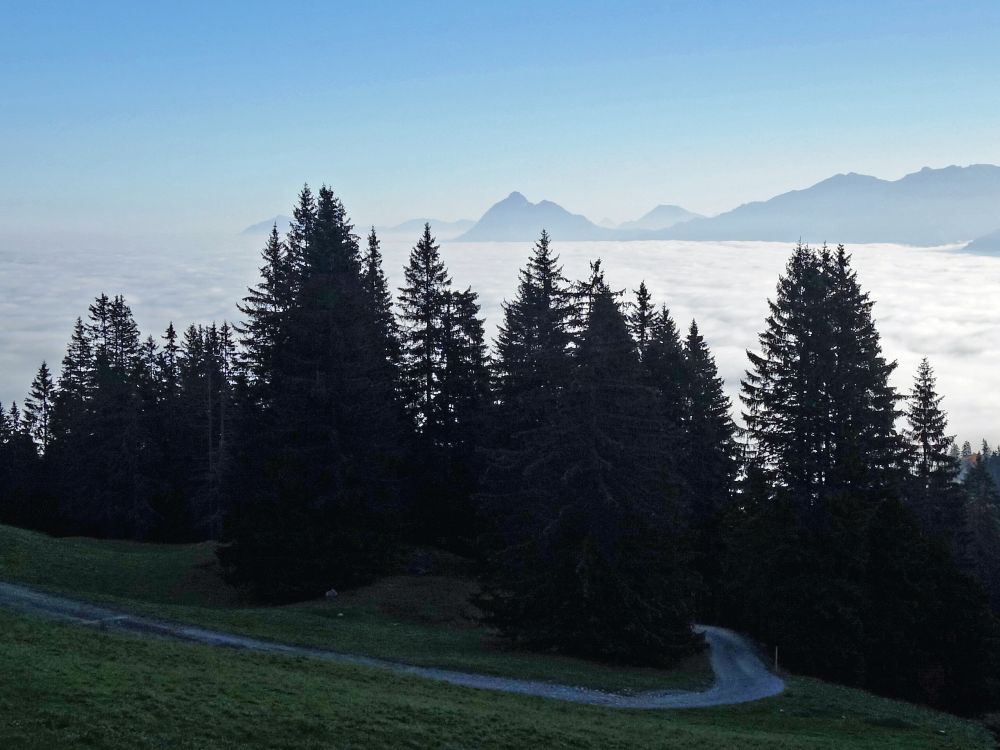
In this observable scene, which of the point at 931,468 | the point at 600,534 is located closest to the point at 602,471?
the point at 600,534

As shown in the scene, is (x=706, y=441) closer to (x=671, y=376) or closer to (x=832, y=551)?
(x=671, y=376)

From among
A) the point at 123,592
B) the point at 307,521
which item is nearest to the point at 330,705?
the point at 307,521

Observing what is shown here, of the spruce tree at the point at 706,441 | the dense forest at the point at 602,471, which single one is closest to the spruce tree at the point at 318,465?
the dense forest at the point at 602,471

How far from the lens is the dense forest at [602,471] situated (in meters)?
34.3

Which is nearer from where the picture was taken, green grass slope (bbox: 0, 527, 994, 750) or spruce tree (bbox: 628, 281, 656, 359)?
green grass slope (bbox: 0, 527, 994, 750)

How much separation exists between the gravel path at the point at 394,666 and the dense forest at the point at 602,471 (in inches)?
147

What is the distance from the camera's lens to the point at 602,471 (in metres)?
A: 34.1

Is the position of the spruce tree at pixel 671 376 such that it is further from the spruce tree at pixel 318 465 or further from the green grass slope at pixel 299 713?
the green grass slope at pixel 299 713

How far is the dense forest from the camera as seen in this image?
1352 inches

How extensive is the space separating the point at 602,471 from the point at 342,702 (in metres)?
16.4

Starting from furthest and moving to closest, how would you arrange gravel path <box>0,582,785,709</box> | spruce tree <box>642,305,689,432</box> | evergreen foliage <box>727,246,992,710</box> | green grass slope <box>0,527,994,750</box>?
spruce tree <box>642,305,689,432</box> → evergreen foliage <box>727,246,992,710</box> → gravel path <box>0,582,785,709</box> → green grass slope <box>0,527,994,750</box>

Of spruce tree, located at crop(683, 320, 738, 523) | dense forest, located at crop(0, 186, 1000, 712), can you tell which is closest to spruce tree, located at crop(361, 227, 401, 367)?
dense forest, located at crop(0, 186, 1000, 712)

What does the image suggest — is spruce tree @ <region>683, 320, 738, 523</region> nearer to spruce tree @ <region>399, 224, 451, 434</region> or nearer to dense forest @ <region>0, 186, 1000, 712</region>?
dense forest @ <region>0, 186, 1000, 712</region>

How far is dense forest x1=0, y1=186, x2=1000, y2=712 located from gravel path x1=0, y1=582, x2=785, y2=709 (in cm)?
374
